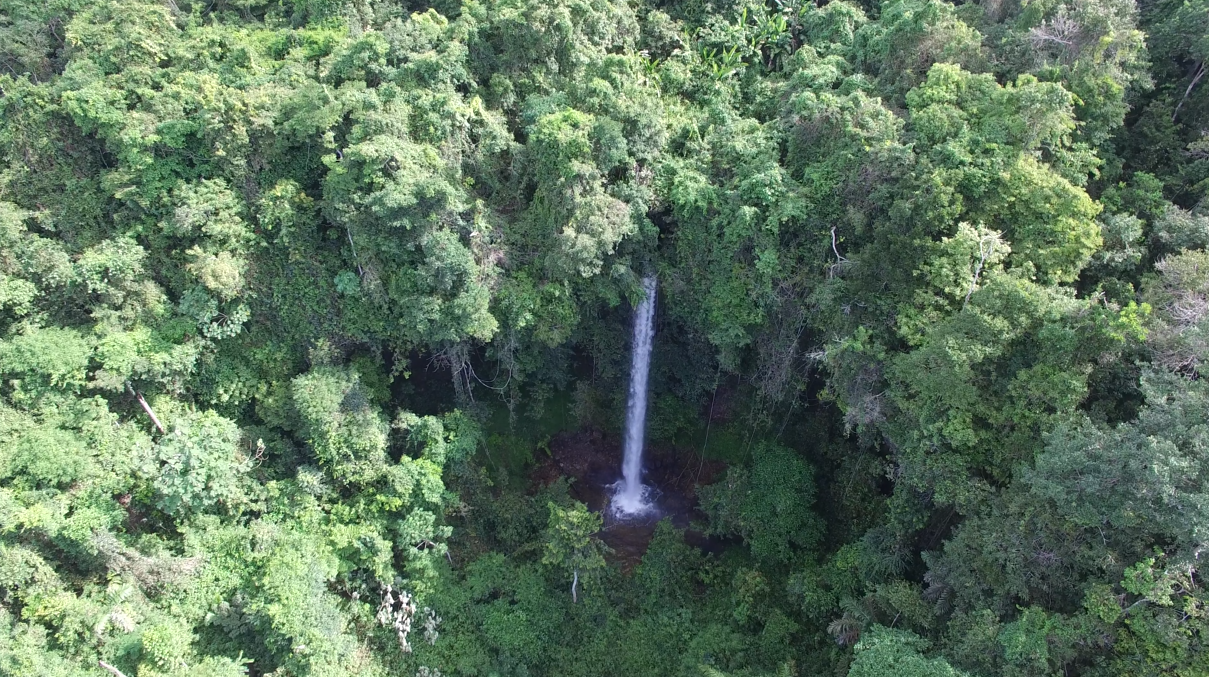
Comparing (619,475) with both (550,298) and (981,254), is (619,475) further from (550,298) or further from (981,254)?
(981,254)

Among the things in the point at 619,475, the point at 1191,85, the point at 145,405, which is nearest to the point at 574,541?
the point at 619,475

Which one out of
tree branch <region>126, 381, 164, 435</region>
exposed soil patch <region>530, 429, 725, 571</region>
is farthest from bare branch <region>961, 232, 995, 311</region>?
tree branch <region>126, 381, 164, 435</region>

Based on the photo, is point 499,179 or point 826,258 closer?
point 826,258

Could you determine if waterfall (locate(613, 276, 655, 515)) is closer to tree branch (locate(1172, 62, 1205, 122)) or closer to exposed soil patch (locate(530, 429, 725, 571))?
exposed soil patch (locate(530, 429, 725, 571))

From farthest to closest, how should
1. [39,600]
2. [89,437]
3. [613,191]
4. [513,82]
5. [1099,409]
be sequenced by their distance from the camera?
[513,82]
[613,191]
[89,437]
[39,600]
[1099,409]

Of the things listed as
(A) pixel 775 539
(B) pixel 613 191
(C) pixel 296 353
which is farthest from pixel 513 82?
(A) pixel 775 539

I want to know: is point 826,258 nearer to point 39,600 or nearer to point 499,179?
point 499,179

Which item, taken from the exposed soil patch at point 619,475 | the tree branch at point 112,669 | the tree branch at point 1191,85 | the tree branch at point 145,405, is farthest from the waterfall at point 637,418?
the tree branch at point 112,669
